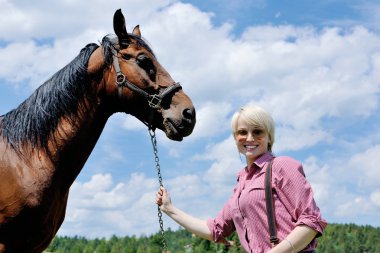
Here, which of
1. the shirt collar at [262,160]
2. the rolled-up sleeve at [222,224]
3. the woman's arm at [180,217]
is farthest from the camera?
the woman's arm at [180,217]

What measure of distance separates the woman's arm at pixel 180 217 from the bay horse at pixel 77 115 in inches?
27.5

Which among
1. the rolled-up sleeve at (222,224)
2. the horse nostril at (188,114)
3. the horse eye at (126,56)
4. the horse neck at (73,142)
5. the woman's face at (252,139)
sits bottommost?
the rolled-up sleeve at (222,224)

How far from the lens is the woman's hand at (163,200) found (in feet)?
14.3

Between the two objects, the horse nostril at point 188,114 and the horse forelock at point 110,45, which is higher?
the horse forelock at point 110,45

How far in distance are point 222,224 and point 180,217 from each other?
1.15 ft

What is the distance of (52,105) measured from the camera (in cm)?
502

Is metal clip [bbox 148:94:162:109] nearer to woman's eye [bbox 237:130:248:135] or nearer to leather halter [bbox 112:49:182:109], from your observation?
leather halter [bbox 112:49:182:109]

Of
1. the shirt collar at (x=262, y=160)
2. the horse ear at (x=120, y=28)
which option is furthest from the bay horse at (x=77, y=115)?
the shirt collar at (x=262, y=160)

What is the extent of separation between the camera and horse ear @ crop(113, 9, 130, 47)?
16.8 ft

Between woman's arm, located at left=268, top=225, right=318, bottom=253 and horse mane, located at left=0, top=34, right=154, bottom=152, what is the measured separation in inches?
92.9

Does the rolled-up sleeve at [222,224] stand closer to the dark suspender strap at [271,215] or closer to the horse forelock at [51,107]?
the dark suspender strap at [271,215]

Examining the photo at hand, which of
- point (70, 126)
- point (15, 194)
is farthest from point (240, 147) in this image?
point (15, 194)

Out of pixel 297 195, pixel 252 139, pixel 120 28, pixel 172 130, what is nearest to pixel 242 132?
pixel 252 139

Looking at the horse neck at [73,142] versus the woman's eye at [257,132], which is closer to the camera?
the woman's eye at [257,132]
